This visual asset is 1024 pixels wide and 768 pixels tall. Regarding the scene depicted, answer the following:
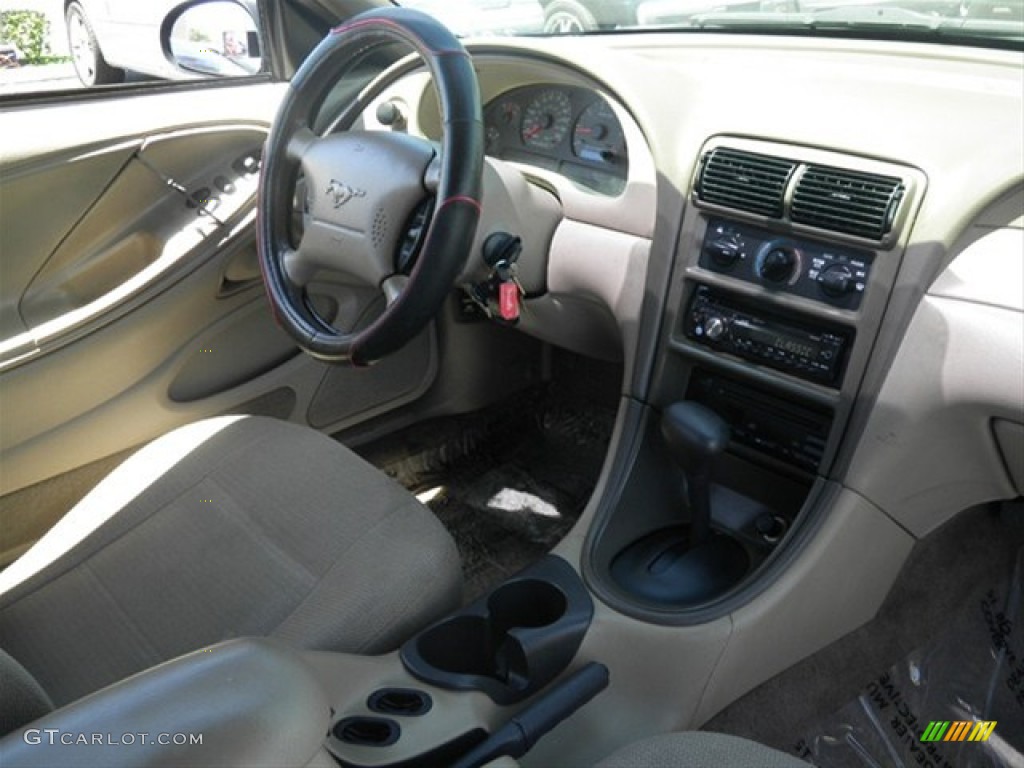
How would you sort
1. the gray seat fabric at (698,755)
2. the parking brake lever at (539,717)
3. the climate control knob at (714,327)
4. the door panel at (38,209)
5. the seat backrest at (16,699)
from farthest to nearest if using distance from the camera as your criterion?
the door panel at (38,209)
the climate control knob at (714,327)
the parking brake lever at (539,717)
the gray seat fabric at (698,755)
the seat backrest at (16,699)

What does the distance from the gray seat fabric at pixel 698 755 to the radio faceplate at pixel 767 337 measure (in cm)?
57

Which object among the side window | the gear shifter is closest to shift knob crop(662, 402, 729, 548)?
the gear shifter

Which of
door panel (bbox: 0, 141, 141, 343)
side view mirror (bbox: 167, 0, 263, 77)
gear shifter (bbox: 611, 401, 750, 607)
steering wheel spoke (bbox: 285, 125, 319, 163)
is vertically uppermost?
side view mirror (bbox: 167, 0, 263, 77)

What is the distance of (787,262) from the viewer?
135 cm

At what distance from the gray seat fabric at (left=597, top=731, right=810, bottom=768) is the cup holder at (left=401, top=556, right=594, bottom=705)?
0.31 meters

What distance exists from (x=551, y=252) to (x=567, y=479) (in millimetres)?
735

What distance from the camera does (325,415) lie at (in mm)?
2104

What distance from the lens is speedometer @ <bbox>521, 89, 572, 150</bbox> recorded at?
1824mm

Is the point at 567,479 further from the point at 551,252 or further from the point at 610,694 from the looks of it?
the point at 610,694

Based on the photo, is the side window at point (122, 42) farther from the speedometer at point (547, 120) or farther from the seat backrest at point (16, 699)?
the seat backrest at point (16, 699)

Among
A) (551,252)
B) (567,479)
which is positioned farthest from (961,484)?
(567,479)

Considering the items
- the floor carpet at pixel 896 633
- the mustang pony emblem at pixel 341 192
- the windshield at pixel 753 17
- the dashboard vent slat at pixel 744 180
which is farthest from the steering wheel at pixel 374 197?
the floor carpet at pixel 896 633

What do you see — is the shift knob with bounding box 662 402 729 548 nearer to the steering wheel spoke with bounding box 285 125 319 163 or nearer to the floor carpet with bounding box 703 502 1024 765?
the floor carpet with bounding box 703 502 1024 765

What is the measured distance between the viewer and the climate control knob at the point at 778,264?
135cm
